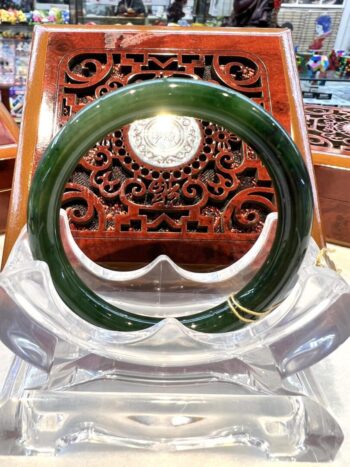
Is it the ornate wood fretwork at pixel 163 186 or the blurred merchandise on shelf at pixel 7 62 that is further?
the blurred merchandise on shelf at pixel 7 62

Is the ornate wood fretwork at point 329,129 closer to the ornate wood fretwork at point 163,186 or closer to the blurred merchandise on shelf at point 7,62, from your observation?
the ornate wood fretwork at point 163,186

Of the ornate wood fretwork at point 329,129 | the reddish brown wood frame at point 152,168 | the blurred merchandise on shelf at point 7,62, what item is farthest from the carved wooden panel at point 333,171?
the blurred merchandise on shelf at point 7,62

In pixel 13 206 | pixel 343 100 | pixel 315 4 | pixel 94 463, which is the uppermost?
pixel 315 4

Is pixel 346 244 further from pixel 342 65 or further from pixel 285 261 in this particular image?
pixel 342 65

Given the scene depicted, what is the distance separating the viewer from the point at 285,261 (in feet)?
1.69

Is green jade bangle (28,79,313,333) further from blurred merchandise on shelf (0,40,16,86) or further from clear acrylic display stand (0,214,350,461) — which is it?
blurred merchandise on shelf (0,40,16,86)

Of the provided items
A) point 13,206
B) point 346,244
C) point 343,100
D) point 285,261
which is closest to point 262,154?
point 285,261

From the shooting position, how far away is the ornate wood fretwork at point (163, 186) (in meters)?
0.76

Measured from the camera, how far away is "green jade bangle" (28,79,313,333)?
47 cm

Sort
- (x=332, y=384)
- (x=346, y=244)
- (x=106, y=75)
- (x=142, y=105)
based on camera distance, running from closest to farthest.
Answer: (x=142, y=105)
(x=332, y=384)
(x=106, y=75)
(x=346, y=244)

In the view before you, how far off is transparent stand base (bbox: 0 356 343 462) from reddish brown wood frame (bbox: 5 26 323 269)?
0.93 feet

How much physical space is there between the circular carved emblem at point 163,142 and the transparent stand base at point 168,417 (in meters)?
0.39

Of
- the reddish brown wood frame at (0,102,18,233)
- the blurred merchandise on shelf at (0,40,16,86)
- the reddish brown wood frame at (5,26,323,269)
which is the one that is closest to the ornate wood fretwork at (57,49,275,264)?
the reddish brown wood frame at (5,26,323,269)

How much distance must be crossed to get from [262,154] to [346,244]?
23.3 inches
